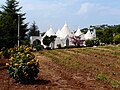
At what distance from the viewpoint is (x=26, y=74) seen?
918cm

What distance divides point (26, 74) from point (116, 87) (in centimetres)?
Answer: 282

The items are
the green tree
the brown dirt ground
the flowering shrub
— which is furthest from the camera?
the green tree

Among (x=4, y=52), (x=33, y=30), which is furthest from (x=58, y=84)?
(x=33, y=30)

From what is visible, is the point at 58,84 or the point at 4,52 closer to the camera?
the point at 58,84

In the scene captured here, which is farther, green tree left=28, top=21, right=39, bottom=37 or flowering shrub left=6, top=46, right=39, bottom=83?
green tree left=28, top=21, right=39, bottom=37

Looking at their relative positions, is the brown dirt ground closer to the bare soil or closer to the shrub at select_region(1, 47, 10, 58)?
the bare soil

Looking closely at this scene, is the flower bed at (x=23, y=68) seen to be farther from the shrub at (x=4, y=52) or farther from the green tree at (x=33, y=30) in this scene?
the green tree at (x=33, y=30)

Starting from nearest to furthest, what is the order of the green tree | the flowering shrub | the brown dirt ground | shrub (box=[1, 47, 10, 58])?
the brown dirt ground < the flowering shrub < shrub (box=[1, 47, 10, 58]) < the green tree

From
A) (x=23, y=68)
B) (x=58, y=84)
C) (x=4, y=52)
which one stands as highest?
(x=4, y=52)

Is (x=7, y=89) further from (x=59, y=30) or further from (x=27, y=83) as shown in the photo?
(x=59, y=30)

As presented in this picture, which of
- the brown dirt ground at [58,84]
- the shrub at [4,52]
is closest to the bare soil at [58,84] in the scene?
the brown dirt ground at [58,84]

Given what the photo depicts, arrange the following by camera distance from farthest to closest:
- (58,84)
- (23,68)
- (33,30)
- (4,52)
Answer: (33,30)
(4,52)
(58,84)
(23,68)

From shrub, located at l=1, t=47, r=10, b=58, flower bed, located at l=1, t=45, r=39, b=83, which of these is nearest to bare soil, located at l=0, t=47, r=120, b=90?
flower bed, located at l=1, t=45, r=39, b=83

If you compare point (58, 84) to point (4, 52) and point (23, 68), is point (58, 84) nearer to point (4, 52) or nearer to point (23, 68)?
point (23, 68)
